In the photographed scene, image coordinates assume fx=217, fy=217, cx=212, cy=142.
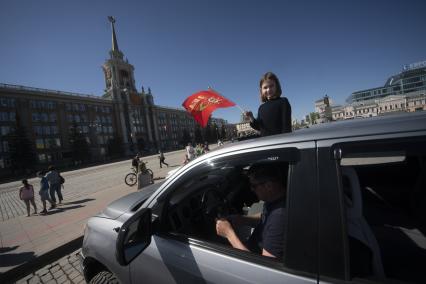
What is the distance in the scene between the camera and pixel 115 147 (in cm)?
6612

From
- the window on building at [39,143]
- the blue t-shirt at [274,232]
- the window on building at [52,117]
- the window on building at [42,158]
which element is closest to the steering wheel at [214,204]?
the blue t-shirt at [274,232]

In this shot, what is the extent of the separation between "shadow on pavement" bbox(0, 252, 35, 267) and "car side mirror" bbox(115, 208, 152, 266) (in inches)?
182

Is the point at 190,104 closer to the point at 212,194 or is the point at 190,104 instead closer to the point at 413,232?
the point at 212,194

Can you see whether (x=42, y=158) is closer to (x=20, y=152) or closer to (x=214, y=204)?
(x=20, y=152)

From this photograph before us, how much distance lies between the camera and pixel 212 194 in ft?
7.95

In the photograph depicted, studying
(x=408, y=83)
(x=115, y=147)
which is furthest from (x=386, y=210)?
(x=408, y=83)

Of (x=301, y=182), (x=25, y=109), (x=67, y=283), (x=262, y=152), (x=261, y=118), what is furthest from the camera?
(x=25, y=109)

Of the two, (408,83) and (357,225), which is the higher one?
(408,83)

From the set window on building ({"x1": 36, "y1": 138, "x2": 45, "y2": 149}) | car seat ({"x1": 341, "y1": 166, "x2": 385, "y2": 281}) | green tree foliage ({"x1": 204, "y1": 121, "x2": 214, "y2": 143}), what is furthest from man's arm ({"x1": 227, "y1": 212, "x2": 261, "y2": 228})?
green tree foliage ({"x1": 204, "y1": 121, "x2": 214, "y2": 143})

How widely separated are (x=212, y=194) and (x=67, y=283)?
3.13 meters

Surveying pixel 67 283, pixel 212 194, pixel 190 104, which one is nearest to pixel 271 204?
pixel 212 194

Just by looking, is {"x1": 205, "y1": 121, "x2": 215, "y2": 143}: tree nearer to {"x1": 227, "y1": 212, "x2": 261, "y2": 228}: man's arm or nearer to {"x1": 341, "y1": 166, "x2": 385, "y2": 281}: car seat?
{"x1": 227, "y1": 212, "x2": 261, "y2": 228}: man's arm

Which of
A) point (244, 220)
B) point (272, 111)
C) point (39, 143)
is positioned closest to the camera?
point (244, 220)

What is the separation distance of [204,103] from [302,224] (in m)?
3.61
